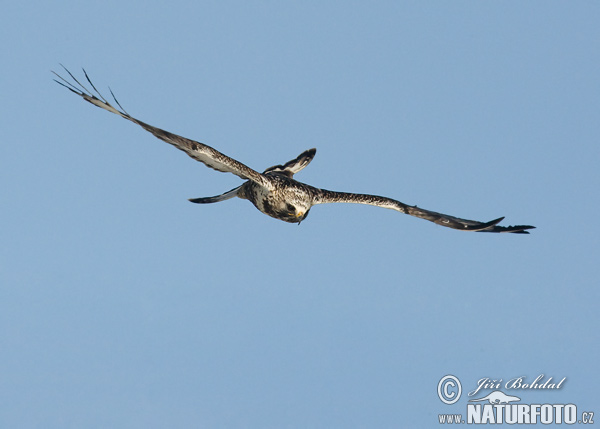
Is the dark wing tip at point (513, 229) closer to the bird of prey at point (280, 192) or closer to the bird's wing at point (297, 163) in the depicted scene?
the bird of prey at point (280, 192)

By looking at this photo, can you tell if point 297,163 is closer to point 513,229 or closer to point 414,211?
point 414,211

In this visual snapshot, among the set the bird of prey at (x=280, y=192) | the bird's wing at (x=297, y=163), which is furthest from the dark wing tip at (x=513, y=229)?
the bird's wing at (x=297, y=163)

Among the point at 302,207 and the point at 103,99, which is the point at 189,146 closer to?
the point at 103,99

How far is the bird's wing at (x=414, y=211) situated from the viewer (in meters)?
26.1

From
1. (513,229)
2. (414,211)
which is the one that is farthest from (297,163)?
(513,229)

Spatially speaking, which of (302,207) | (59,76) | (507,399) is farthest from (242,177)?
(507,399)

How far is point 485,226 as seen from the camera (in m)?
25.4

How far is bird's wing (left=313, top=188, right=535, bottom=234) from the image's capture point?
85.6 feet

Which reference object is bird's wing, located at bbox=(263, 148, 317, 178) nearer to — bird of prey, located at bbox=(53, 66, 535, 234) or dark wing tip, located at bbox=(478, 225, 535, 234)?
bird of prey, located at bbox=(53, 66, 535, 234)

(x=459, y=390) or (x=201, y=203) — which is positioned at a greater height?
(x=201, y=203)

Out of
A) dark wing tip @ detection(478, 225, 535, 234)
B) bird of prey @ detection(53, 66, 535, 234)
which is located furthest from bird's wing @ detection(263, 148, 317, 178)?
dark wing tip @ detection(478, 225, 535, 234)

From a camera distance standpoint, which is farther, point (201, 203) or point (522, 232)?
point (201, 203)

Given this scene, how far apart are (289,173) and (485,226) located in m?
6.12

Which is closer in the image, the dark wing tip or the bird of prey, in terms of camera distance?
the bird of prey
